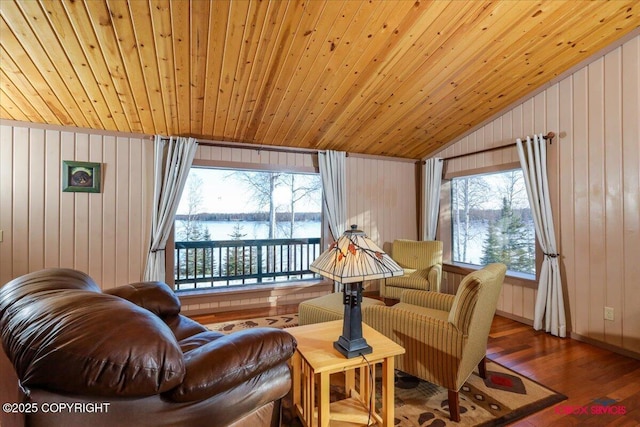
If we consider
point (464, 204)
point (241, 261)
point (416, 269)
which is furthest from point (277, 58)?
point (464, 204)

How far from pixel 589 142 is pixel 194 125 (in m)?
4.20

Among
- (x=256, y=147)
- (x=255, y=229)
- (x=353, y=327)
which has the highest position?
(x=256, y=147)

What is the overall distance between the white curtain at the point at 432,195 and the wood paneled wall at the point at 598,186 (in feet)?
4.33

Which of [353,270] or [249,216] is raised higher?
[249,216]

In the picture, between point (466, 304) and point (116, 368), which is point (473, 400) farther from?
point (116, 368)

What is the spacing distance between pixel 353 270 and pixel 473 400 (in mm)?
1430

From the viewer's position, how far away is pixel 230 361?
1172 mm

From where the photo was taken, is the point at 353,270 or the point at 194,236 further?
the point at 194,236

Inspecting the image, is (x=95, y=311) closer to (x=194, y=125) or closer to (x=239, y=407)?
(x=239, y=407)

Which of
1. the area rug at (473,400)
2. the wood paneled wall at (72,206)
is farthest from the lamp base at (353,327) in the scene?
the wood paneled wall at (72,206)

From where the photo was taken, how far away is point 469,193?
4305 mm

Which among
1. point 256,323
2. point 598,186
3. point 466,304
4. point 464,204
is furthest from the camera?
point 464,204

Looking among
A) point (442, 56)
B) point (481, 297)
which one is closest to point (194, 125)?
point (442, 56)

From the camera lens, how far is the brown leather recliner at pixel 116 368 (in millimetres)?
882
